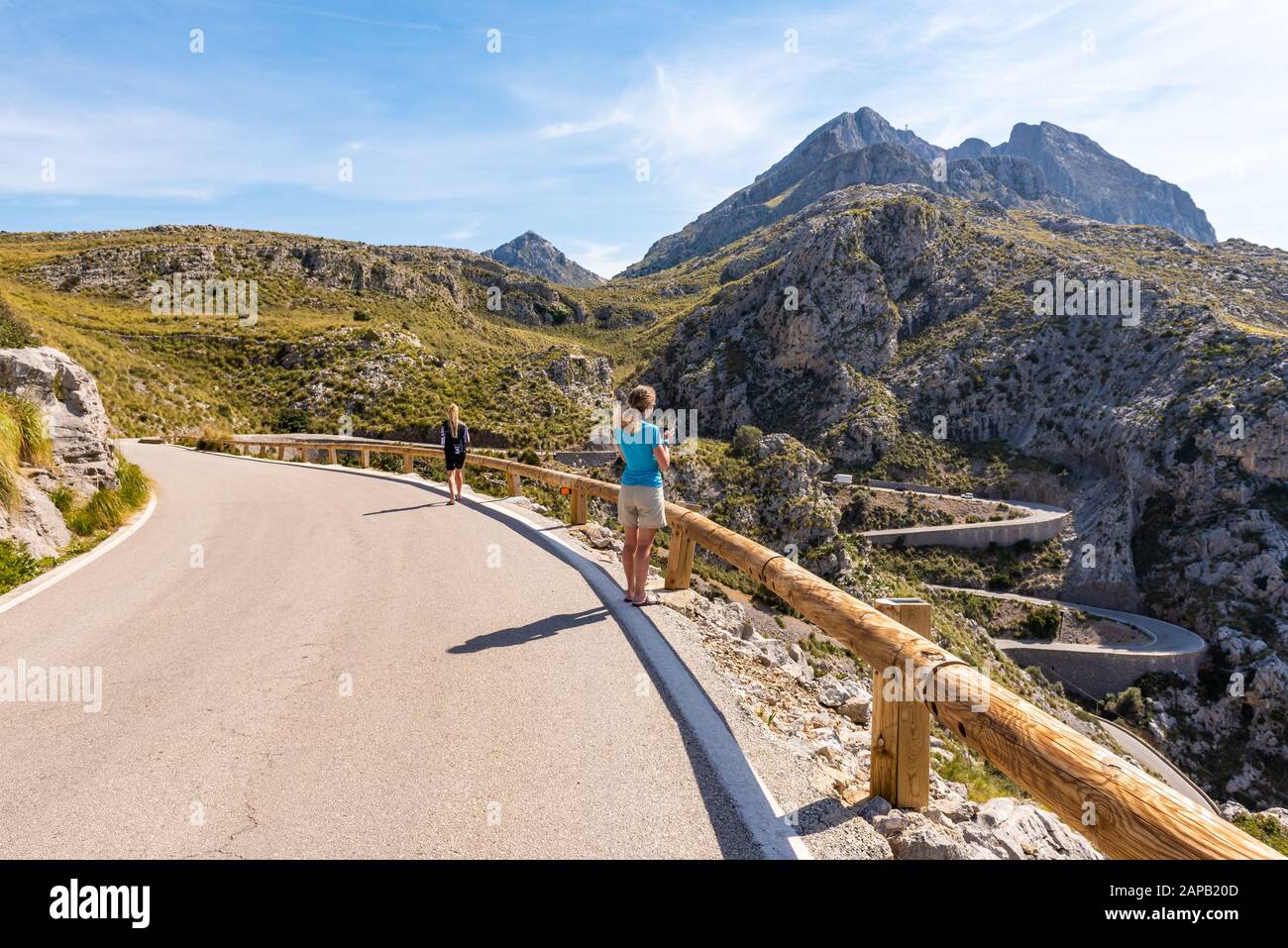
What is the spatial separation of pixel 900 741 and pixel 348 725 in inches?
130

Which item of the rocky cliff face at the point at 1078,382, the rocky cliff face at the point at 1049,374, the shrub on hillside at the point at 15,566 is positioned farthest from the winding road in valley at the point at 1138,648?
the shrub on hillside at the point at 15,566

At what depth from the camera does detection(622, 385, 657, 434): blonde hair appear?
18.4ft

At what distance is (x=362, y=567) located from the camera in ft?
25.7

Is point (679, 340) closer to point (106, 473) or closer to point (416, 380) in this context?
point (416, 380)

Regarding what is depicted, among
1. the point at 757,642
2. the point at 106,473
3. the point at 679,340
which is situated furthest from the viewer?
the point at 679,340

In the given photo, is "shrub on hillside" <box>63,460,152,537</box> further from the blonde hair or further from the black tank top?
the blonde hair

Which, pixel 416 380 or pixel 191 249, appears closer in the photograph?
pixel 416 380

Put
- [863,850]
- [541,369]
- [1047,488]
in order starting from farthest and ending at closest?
[1047,488], [541,369], [863,850]

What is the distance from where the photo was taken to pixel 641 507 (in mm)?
5996

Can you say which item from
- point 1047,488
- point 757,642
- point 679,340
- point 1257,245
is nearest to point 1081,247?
point 1257,245

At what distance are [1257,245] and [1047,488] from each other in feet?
357

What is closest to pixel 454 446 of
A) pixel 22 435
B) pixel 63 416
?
pixel 63 416

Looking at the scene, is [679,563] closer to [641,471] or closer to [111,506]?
[641,471]

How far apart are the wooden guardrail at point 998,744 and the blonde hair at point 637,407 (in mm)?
1979
